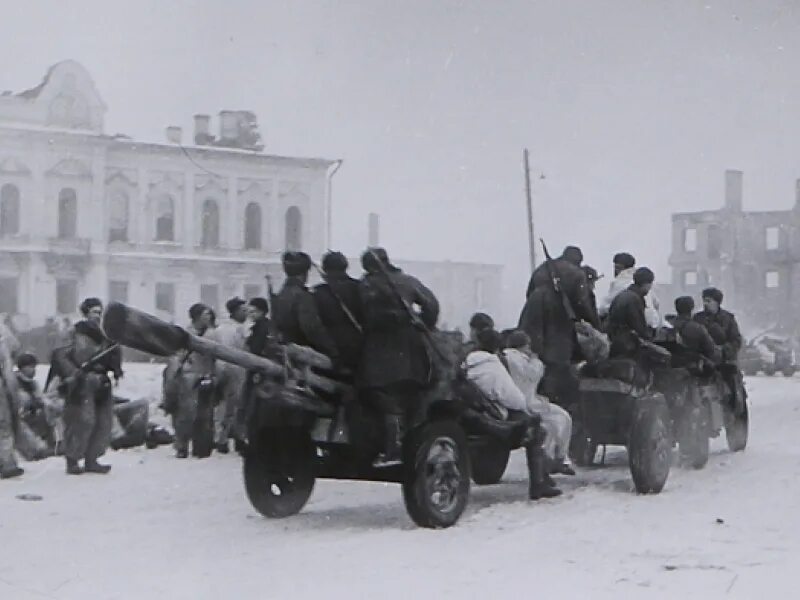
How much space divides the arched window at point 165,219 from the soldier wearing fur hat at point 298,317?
249 centimetres

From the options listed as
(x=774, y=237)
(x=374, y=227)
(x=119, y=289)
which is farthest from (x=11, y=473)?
(x=774, y=237)

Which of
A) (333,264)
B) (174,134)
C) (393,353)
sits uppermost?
(174,134)

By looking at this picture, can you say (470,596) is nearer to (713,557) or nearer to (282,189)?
(713,557)

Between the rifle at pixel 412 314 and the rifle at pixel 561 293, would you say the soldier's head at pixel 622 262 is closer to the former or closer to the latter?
the rifle at pixel 561 293

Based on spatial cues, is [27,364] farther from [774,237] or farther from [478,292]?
[774,237]

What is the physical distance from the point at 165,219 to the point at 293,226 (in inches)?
48.1

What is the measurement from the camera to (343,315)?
7.12 meters

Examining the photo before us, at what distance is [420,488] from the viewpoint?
22.0ft

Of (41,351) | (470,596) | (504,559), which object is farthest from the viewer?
(41,351)

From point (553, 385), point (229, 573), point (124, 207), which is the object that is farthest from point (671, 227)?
point (229, 573)

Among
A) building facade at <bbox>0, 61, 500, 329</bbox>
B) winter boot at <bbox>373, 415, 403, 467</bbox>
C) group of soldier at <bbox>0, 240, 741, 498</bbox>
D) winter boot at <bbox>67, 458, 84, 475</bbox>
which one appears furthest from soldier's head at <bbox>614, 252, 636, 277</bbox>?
winter boot at <bbox>67, 458, 84, 475</bbox>

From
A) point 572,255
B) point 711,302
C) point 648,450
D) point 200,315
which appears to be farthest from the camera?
point 711,302

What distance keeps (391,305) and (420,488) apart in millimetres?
950

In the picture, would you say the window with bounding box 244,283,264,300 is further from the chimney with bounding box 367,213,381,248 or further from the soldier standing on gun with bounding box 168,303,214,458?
the chimney with bounding box 367,213,381,248
